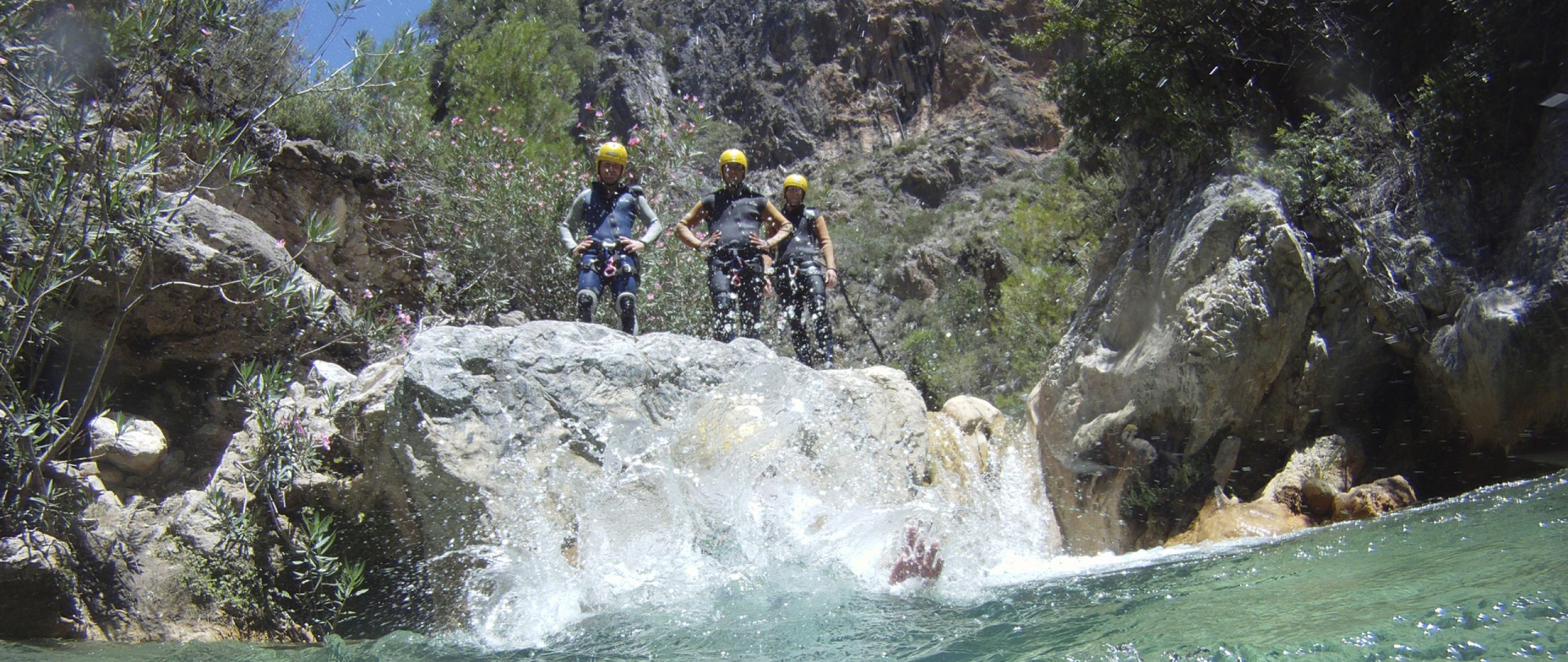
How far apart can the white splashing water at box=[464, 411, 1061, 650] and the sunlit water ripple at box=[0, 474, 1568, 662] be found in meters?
0.09

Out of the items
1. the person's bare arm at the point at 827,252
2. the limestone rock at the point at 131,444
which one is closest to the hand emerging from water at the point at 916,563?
the person's bare arm at the point at 827,252

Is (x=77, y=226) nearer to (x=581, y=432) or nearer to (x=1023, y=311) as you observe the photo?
(x=581, y=432)

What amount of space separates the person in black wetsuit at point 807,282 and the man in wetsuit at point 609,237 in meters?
0.91

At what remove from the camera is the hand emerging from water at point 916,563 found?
382 cm

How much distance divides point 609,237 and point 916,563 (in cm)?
305

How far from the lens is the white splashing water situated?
3.88 meters

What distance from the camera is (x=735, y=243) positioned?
6.20 m

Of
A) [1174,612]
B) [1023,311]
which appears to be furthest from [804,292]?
[1023,311]

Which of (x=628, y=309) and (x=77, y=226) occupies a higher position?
(x=77, y=226)

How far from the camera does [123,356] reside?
572 centimetres

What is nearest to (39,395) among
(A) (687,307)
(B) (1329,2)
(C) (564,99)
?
(A) (687,307)

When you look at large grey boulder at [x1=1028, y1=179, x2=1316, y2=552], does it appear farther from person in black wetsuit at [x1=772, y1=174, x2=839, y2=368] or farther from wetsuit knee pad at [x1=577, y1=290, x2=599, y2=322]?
wetsuit knee pad at [x1=577, y1=290, x2=599, y2=322]

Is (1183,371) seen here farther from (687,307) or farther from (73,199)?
(73,199)

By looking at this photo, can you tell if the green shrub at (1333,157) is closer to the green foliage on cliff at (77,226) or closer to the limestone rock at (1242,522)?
→ the limestone rock at (1242,522)
